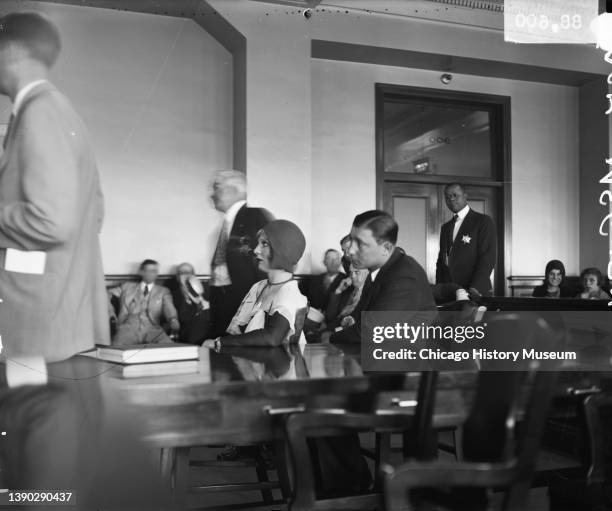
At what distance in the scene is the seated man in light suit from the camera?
1.10 m

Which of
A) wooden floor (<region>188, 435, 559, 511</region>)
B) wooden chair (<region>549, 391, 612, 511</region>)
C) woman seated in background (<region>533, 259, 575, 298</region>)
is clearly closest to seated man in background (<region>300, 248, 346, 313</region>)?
woman seated in background (<region>533, 259, 575, 298</region>)

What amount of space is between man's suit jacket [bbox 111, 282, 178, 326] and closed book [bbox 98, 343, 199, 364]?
0.06 meters

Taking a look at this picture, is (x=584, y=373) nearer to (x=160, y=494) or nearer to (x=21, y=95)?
(x=160, y=494)

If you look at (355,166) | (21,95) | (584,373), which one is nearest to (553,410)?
(584,373)

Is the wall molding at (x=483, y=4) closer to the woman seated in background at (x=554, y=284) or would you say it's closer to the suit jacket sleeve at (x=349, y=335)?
the woman seated in background at (x=554, y=284)

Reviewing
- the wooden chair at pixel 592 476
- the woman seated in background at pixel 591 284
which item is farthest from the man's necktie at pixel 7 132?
the wooden chair at pixel 592 476

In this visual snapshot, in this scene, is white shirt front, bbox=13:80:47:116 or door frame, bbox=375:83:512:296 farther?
door frame, bbox=375:83:512:296

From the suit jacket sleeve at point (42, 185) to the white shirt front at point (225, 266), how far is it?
0.93 feet

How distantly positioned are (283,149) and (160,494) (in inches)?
29.4

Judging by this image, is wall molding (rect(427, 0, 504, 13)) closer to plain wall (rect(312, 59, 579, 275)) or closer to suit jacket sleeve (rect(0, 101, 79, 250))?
plain wall (rect(312, 59, 579, 275))

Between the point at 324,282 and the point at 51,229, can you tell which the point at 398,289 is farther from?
the point at 51,229

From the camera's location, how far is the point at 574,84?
1.53 meters

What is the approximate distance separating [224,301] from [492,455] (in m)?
0.59

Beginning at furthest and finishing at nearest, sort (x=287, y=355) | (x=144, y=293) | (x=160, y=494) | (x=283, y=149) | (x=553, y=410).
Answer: (x=553, y=410)
(x=287, y=355)
(x=160, y=494)
(x=283, y=149)
(x=144, y=293)
